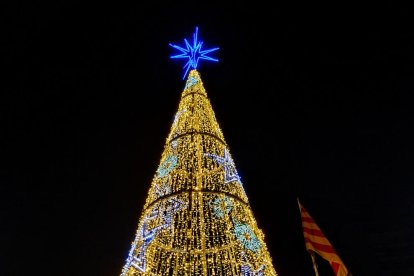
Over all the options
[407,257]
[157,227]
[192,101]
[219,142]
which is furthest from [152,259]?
[407,257]

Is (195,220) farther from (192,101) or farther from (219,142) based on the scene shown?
(192,101)

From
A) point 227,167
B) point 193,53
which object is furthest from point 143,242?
point 193,53

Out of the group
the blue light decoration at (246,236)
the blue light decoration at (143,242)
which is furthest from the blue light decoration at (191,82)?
the blue light decoration at (246,236)

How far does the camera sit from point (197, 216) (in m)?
8.32

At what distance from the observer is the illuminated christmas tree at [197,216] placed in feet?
→ 25.1

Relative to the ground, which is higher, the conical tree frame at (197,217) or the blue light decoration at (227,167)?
the blue light decoration at (227,167)

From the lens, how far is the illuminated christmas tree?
7.64m

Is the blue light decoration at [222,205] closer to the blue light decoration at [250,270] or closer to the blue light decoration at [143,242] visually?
the blue light decoration at [250,270]

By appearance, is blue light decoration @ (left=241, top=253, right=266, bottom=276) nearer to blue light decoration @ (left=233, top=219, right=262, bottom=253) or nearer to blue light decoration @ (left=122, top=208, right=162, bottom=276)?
blue light decoration @ (left=233, top=219, right=262, bottom=253)

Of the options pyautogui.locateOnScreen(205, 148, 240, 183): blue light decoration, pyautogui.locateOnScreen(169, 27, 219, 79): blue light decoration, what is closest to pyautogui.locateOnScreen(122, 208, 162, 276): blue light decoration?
pyautogui.locateOnScreen(205, 148, 240, 183): blue light decoration

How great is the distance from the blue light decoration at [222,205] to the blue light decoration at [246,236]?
0.35m

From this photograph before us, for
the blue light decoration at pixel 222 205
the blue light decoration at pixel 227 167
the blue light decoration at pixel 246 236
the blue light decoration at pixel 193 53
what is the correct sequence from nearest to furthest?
the blue light decoration at pixel 246 236 < the blue light decoration at pixel 222 205 < the blue light decoration at pixel 227 167 < the blue light decoration at pixel 193 53

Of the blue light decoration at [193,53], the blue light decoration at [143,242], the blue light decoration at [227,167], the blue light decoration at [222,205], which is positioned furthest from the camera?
the blue light decoration at [193,53]

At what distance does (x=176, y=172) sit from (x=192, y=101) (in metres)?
2.14
